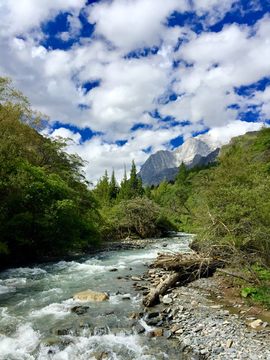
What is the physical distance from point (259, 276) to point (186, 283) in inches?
143

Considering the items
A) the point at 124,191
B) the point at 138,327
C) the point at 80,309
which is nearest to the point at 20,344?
the point at 80,309

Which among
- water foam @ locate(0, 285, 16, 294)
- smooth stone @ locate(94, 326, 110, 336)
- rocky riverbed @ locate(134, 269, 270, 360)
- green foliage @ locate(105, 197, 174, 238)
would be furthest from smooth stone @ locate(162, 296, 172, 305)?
green foliage @ locate(105, 197, 174, 238)

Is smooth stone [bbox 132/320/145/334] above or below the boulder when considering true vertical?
below

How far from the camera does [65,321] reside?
691 cm

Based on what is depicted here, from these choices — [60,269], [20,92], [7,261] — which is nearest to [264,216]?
[60,269]

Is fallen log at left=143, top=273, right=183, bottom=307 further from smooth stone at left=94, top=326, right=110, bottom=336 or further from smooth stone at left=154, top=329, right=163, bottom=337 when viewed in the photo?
smooth stone at left=94, top=326, right=110, bottom=336

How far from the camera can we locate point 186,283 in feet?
34.1

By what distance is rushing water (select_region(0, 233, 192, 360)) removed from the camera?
5375mm

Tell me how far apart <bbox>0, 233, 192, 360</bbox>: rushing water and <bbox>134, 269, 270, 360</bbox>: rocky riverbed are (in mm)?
801

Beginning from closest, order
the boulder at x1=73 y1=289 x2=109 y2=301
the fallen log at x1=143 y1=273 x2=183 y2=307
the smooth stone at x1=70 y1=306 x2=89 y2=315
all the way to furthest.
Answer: the smooth stone at x1=70 y1=306 x2=89 y2=315 → the fallen log at x1=143 y1=273 x2=183 y2=307 → the boulder at x1=73 y1=289 x2=109 y2=301

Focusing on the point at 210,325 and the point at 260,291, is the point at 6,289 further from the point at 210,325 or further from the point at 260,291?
the point at 260,291

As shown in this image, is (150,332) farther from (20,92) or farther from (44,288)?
(20,92)

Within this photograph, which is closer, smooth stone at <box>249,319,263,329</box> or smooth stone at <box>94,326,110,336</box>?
smooth stone at <box>249,319,263,329</box>

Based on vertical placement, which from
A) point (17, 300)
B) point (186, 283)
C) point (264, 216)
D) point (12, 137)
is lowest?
point (186, 283)
